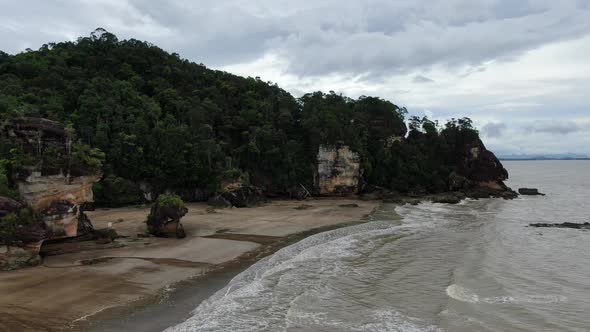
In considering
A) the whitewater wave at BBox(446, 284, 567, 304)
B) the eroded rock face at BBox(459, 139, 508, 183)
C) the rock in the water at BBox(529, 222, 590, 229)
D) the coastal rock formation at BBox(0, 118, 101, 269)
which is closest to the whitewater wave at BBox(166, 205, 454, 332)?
the whitewater wave at BBox(446, 284, 567, 304)

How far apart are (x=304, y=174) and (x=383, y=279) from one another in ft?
125

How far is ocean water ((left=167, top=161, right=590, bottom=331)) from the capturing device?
1316cm

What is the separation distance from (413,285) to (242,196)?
30.5 m

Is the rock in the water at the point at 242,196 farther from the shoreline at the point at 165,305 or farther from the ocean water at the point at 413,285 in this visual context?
the shoreline at the point at 165,305

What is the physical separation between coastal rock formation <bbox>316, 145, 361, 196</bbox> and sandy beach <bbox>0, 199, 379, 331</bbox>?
18.2 meters

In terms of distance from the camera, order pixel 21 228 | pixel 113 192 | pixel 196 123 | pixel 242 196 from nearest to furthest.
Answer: pixel 21 228, pixel 113 192, pixel 242 196, pixel 196 123

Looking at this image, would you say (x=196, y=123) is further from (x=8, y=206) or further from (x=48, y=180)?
(x=8, y=206)

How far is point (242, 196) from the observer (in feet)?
148

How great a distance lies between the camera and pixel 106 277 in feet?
57.2

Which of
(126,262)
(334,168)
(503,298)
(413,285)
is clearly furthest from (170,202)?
(334,168)

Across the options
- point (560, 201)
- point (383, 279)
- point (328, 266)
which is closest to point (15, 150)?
point (328, 266)

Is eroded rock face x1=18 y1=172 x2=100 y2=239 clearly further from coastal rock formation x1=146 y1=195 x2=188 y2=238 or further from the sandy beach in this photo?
coastal rock formation x1=146 y1=195 x2=188 y2=238

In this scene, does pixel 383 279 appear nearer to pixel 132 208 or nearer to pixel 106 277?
pixel 106 277

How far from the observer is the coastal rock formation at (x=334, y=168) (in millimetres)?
56625
